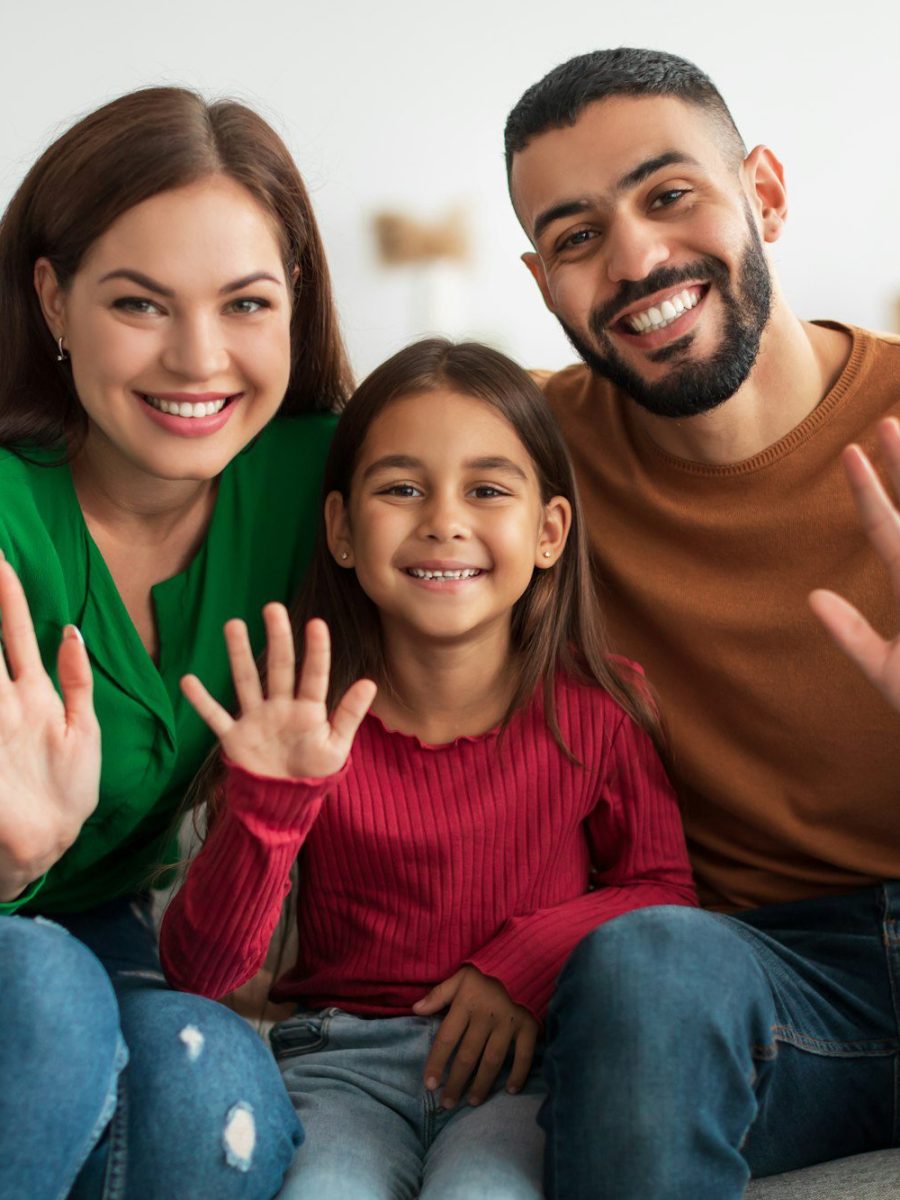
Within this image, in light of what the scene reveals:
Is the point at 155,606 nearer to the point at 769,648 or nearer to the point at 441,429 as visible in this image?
the point at 441,429

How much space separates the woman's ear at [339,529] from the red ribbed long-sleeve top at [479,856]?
19cm

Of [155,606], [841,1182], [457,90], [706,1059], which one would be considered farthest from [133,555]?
[457,90]

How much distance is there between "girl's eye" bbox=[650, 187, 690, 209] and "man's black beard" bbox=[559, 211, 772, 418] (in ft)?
0.25

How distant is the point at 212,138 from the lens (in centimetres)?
152

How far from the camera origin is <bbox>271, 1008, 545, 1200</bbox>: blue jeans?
123 cm

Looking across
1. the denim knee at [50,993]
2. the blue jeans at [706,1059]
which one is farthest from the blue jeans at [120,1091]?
the blue jeans at [706,1059]

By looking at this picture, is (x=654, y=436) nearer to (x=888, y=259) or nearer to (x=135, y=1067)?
(x=135, y=1067)

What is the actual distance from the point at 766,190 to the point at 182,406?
2.52 ft

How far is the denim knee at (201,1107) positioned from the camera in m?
1.20

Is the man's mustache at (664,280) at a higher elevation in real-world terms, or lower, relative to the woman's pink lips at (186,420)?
higher

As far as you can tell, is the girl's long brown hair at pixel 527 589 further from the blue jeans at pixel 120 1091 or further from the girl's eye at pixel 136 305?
the blue jeans at pixel 120 1091

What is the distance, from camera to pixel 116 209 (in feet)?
4.79

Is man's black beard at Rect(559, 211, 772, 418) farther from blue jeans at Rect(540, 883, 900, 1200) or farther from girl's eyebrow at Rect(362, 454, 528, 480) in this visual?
blue jeans at Rect(540, 883, 900, 1200)

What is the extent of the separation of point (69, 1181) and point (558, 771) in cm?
64
